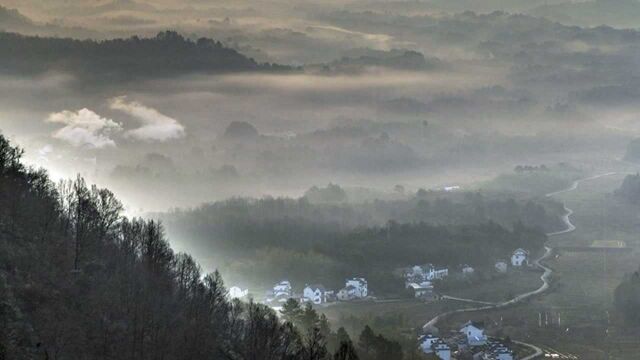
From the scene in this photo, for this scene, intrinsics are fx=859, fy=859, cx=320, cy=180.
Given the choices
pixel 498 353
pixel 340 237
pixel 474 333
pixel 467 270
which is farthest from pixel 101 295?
pixel 340 237

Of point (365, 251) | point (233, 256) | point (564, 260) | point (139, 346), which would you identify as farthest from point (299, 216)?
point (139, 346)

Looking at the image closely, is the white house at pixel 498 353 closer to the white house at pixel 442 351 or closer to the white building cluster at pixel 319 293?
the white house at pixel 442 351

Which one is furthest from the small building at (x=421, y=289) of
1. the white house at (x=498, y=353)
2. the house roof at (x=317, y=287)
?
the white house at (x=498, y=353)

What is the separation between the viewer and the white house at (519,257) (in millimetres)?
133125

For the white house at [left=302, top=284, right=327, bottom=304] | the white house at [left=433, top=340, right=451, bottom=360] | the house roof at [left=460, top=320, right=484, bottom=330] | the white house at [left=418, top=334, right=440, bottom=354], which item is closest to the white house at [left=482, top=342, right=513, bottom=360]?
the white house at [left=433, top=340, right=451, bottom=360]

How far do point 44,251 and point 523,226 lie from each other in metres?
116

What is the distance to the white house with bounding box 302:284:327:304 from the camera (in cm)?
10262

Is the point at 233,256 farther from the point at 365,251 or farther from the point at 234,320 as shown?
the point at 234,320

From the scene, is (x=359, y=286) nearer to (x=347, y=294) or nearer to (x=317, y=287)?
(x=347, y=294)

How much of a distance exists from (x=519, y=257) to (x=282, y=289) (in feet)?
159

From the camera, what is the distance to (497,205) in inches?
7072

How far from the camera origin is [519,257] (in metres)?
134

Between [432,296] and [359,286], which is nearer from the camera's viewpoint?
[359,286]

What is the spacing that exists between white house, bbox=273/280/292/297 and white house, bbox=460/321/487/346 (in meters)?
22.3
